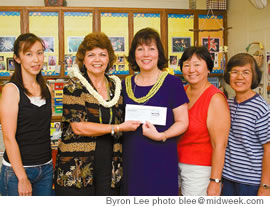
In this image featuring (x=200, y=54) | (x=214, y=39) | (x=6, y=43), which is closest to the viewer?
(x=200, y=54)

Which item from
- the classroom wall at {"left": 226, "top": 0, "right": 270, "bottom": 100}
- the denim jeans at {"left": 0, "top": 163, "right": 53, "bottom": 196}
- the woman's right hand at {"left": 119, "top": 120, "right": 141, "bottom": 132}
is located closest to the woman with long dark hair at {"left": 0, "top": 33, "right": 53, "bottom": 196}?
the denim jeans at {"left": 0, "top": 163, "right": 53, "bottom": 196}

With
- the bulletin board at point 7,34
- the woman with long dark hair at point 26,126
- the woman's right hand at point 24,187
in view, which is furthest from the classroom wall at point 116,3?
the woman's right hand at point 24,187

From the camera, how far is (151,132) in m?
1.61

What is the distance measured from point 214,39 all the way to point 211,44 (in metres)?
0.10

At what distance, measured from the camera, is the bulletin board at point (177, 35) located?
4.20 metres

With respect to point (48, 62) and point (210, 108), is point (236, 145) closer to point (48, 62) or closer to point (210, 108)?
point (210, 108)

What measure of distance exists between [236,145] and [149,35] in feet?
2.70

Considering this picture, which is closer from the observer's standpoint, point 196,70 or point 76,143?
point 76,143

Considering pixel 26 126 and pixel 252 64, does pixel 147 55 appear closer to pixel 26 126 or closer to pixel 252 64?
pixel 252 64

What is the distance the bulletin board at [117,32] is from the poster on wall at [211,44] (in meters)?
1.17

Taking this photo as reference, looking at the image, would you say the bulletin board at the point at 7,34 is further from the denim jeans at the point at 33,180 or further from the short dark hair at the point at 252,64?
the short dark hair at the point at 252,64

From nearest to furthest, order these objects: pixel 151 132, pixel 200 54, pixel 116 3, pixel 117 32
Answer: pixel 151 132, pixel 200 54, pixel 117 32, pixel 116 3

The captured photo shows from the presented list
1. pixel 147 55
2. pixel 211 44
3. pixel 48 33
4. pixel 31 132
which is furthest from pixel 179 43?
pixel 31 132
